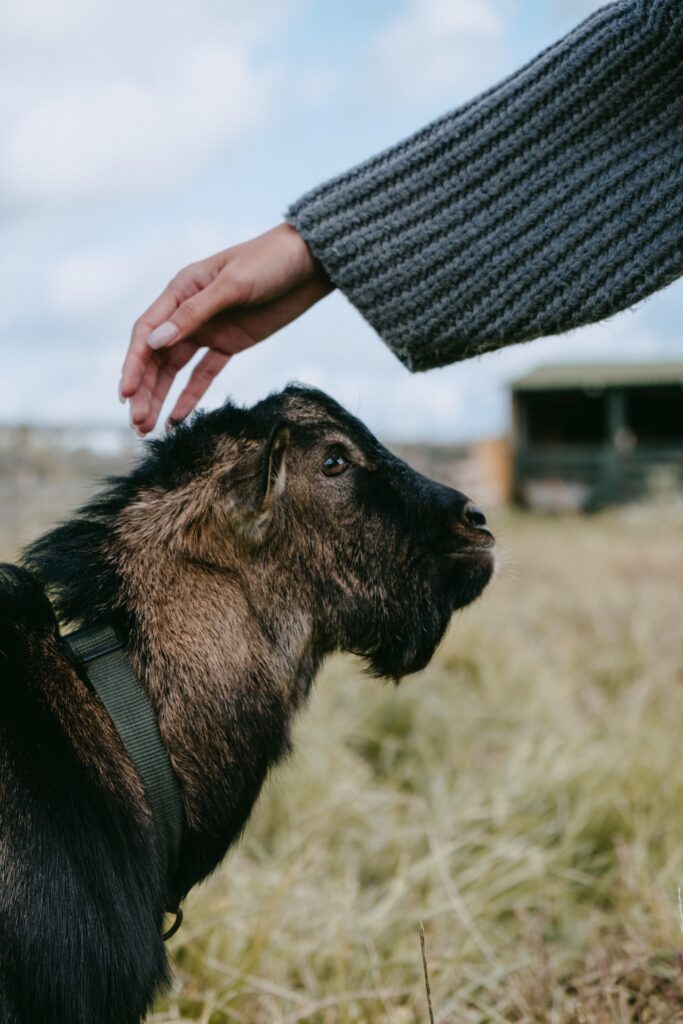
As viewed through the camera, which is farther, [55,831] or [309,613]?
[309,613]

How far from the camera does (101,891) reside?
6.83ft

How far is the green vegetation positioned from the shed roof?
20.8 meters

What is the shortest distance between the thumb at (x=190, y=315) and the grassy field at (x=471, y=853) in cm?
105

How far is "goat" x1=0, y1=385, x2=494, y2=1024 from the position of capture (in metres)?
2.05

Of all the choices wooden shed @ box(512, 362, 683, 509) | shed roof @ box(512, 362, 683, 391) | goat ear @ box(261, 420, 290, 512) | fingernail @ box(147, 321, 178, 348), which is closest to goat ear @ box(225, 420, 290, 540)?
goat ear @ box(261, 420, 290, 512)

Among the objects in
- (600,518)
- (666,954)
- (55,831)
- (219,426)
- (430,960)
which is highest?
(219,426)

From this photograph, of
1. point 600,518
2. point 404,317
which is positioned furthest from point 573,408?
point 404,317

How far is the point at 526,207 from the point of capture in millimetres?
2912

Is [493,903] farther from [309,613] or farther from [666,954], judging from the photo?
[309,613]

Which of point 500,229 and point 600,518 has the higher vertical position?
point 500,229

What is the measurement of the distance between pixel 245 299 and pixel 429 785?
3.02 metres

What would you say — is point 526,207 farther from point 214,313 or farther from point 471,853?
point 471,853

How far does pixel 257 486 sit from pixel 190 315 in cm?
50

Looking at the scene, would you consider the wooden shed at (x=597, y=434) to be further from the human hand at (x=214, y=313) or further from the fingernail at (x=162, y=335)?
the fingernail at (x=162, y=335)
